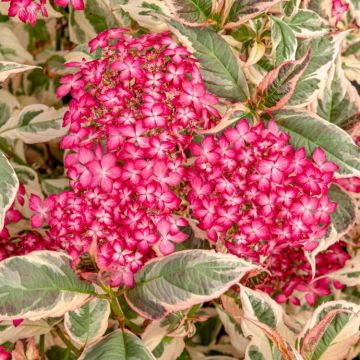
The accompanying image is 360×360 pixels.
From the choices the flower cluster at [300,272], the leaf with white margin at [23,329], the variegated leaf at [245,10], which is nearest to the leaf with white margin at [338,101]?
the variegated leaf at [245,10]

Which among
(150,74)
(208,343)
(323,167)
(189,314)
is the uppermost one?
(150,74)

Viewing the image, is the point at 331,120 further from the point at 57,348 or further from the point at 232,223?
the point at 57,348

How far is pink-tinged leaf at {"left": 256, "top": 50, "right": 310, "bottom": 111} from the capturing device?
1.12 m

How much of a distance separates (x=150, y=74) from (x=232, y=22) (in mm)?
226

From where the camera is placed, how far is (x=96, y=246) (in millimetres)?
1019

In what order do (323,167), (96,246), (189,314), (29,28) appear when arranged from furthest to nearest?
1. (29,28)
2. (189,314)
3. (323,167)
4. (96,246)

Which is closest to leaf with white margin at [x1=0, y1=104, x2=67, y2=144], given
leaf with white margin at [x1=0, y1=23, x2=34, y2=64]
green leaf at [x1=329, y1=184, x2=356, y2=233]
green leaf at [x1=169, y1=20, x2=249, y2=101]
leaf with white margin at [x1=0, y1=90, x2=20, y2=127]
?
leaf with white margin at [x1=0, y1=90, x2=20, y2=127]

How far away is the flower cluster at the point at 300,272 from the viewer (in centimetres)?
147

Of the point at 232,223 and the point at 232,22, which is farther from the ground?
the point at 232,22

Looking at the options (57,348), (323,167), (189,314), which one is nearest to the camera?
(323,167)

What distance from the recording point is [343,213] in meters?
1.28

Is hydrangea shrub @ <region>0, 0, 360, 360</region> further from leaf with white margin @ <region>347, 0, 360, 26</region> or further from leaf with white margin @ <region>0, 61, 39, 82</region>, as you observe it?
leaf with white margin @ <region>347, 0, 360, 26</region>

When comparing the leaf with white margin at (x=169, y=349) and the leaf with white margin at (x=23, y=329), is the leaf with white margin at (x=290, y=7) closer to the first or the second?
the leaf with white margin at (x=169, y=349)

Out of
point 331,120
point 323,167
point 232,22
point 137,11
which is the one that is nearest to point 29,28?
point 137,11
